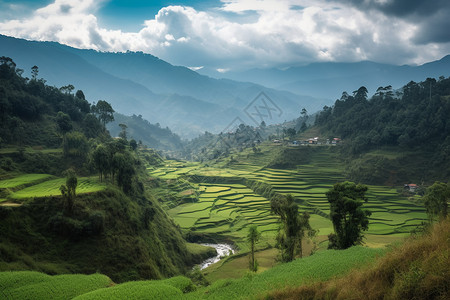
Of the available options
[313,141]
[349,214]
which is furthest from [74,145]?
[313,141]

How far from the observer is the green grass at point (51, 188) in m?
24.5

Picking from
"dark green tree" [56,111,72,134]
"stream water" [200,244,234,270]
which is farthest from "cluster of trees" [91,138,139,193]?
"dark green tree" [56,111,72,134]

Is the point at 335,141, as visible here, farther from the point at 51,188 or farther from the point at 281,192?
the point at 51,188

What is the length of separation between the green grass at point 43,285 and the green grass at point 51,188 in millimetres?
10374

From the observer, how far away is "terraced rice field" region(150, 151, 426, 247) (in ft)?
132

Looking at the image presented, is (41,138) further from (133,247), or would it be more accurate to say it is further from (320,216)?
(320,216)

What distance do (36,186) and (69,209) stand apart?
7444 mm

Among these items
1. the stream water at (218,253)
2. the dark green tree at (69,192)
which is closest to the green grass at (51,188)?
the dark green tree at (69,192)

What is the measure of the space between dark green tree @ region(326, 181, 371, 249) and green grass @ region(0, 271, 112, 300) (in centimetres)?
1877

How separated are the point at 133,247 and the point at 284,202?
47.7 ft

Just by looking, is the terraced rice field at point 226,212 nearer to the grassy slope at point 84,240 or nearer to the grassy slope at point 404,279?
the grassy slope at point 84,240

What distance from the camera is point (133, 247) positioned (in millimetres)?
25750

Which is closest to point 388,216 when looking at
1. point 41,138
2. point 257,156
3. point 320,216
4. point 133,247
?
point 320,216

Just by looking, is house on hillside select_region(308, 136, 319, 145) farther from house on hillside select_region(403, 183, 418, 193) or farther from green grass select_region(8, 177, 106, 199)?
green grass select_region(8, 177, 106, 199)
